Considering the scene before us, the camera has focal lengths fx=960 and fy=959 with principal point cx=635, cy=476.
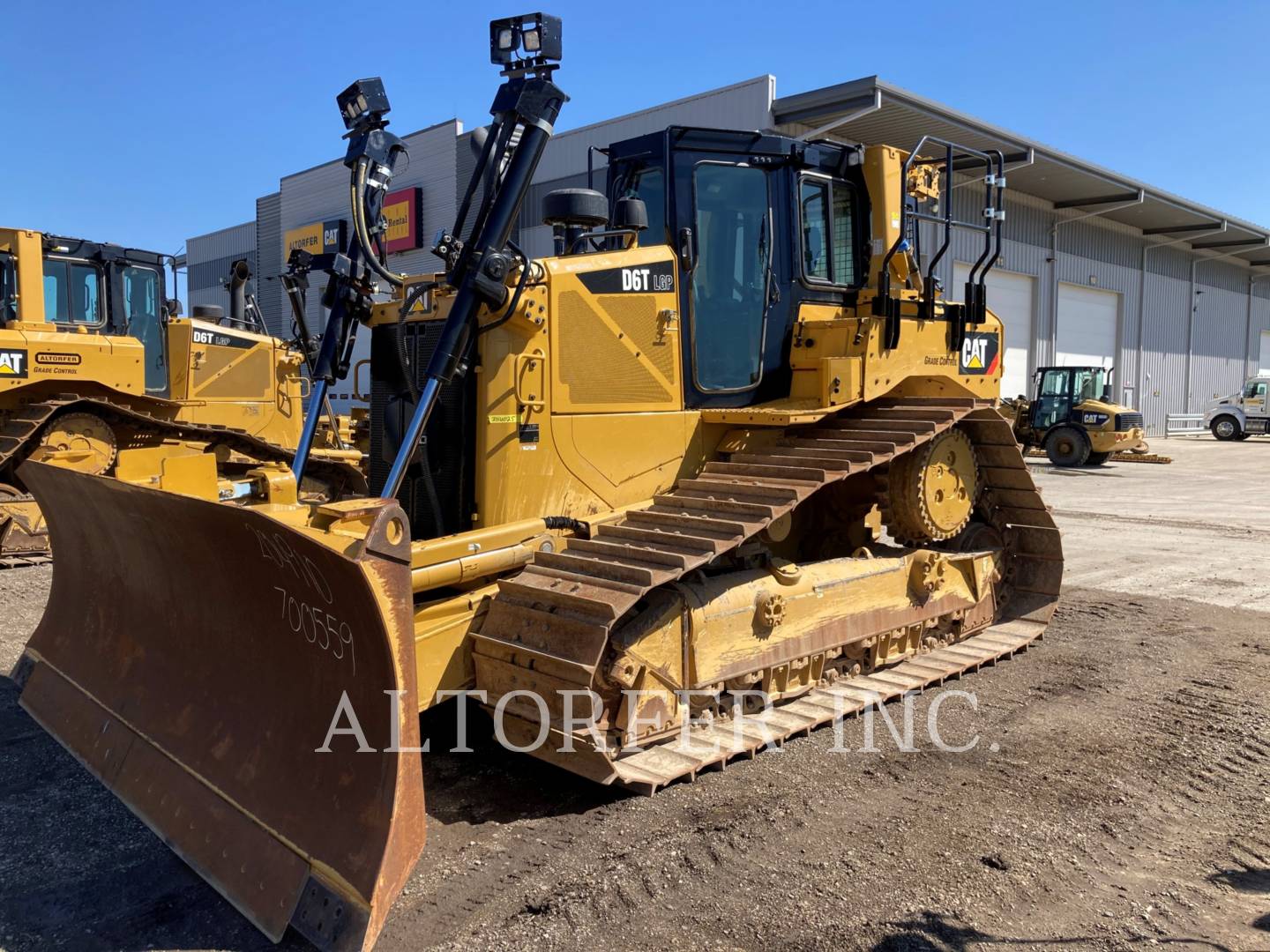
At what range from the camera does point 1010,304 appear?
28.9 m

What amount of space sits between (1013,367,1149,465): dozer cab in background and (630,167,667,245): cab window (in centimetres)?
1929

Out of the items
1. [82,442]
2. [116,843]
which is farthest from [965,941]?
[82,442]

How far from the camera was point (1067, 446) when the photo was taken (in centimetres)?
2269

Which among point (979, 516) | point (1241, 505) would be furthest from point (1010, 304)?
point (979, 516)

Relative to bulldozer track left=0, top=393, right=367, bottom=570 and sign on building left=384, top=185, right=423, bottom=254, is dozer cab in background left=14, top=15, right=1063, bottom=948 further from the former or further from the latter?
sign on building left=384, top=185, right=423, bottom=254

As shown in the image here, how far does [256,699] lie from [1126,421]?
22.7 m

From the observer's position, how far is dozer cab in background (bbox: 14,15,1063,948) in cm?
348

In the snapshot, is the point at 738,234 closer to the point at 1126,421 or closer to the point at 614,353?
the point at 614,353

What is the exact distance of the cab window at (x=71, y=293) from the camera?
1060 centimetres

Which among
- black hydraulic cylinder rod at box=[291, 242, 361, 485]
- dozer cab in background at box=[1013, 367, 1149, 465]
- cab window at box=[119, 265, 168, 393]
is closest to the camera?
black hydraulic cylinder rod at box=[291, 242, 361, 485]

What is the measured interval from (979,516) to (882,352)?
74.4 inches

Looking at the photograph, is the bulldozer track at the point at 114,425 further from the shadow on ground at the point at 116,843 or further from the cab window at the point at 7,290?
the shadow on ground at the point at 116,843

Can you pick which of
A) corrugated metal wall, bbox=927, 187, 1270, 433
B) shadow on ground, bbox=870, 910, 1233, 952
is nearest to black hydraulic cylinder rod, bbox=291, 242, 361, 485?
shadow on ground, bbox=870, 910, 1233, 952

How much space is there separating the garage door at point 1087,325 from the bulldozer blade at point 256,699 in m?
30.9
